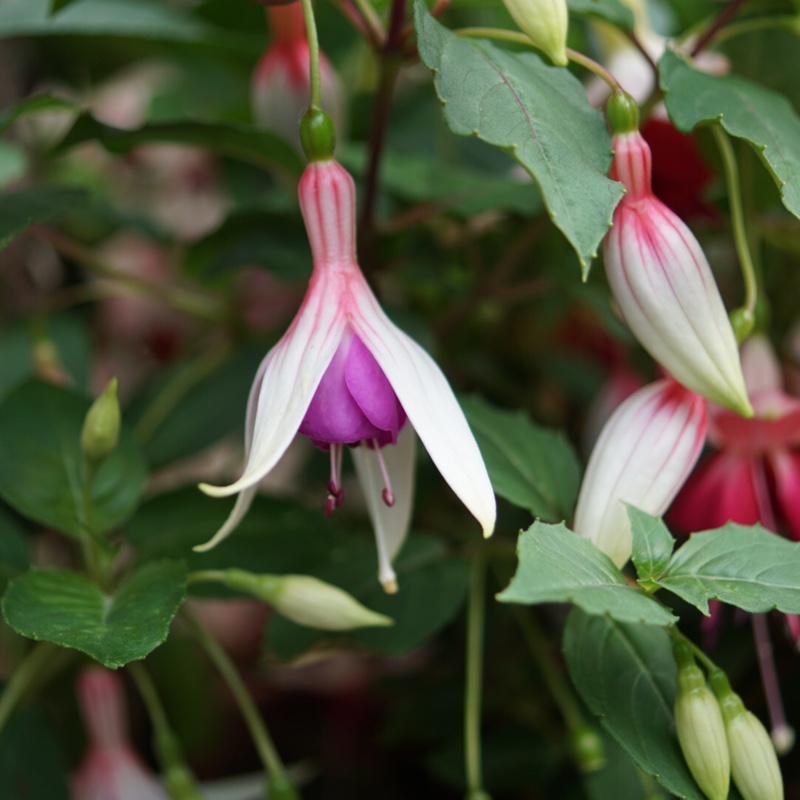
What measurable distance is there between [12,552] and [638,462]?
0.38 metres

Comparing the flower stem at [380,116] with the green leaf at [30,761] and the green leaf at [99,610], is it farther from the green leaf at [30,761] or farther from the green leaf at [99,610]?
the green leaf at [30,761]

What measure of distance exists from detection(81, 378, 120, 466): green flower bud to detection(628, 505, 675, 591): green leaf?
265 millimetres

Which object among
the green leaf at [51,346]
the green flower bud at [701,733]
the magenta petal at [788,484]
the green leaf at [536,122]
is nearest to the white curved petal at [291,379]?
the green leaf at [536,122]

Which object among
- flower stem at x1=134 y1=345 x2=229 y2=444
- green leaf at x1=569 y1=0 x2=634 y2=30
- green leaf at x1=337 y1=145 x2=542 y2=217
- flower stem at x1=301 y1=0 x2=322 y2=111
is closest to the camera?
flower stem at x1=301 y1=0 x2=322 y2=111

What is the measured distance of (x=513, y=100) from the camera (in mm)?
442

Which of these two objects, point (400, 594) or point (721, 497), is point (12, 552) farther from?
point (721, 497)

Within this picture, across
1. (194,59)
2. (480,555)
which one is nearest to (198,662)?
(480,555)

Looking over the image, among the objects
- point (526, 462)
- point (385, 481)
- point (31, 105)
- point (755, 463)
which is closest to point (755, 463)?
point (755, 463)

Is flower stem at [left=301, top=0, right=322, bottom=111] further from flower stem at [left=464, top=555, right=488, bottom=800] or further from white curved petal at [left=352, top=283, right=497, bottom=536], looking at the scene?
flower stem at [left=464, top=555, right=488, bottom=800]

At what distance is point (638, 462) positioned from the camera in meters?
0.48

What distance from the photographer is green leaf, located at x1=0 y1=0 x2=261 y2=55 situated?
30.0 inches

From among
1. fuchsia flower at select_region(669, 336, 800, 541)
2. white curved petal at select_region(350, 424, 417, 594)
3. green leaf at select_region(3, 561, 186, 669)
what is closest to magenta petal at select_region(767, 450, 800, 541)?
fuchsia flower at select_region(669, 336, 800, 541)

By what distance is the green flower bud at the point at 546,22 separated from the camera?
45 centimetres

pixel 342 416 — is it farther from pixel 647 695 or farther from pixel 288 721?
pixel 288 721
